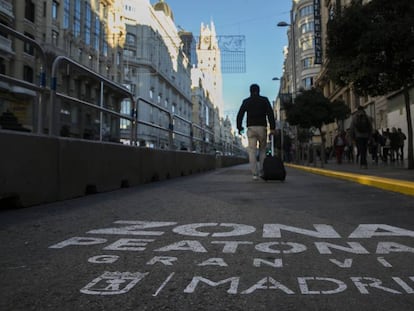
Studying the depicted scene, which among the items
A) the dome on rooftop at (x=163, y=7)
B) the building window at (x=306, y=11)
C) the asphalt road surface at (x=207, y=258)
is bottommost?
the asphalt road surface at (x=207, y=258)

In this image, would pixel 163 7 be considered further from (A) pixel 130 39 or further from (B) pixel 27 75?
(B) pixel 27 75

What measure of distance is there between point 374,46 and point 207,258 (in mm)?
12478

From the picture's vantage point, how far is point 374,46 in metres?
14.1

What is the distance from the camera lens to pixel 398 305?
2.46 m

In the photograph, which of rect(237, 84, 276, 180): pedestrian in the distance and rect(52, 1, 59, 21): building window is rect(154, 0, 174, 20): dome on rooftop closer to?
rect(52, 1, 59, 21): building window

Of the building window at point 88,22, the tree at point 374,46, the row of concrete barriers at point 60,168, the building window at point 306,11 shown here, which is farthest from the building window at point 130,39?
the row of concrete barriers at point 60,168

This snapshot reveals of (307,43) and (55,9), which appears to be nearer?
(55,9)

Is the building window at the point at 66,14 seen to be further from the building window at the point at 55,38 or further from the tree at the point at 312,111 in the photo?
the tree at the point at 312,111

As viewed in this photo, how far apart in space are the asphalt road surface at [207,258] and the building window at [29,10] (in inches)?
1425

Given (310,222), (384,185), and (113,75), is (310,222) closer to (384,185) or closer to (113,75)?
(384,185)

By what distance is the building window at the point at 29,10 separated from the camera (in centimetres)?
3774

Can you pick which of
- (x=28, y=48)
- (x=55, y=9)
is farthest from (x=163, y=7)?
(x=28, y=48)

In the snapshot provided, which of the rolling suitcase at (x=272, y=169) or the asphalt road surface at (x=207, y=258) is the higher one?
the rolling suitcase at (x=272, y=169)

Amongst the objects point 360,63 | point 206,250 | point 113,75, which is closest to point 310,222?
point 206,250
